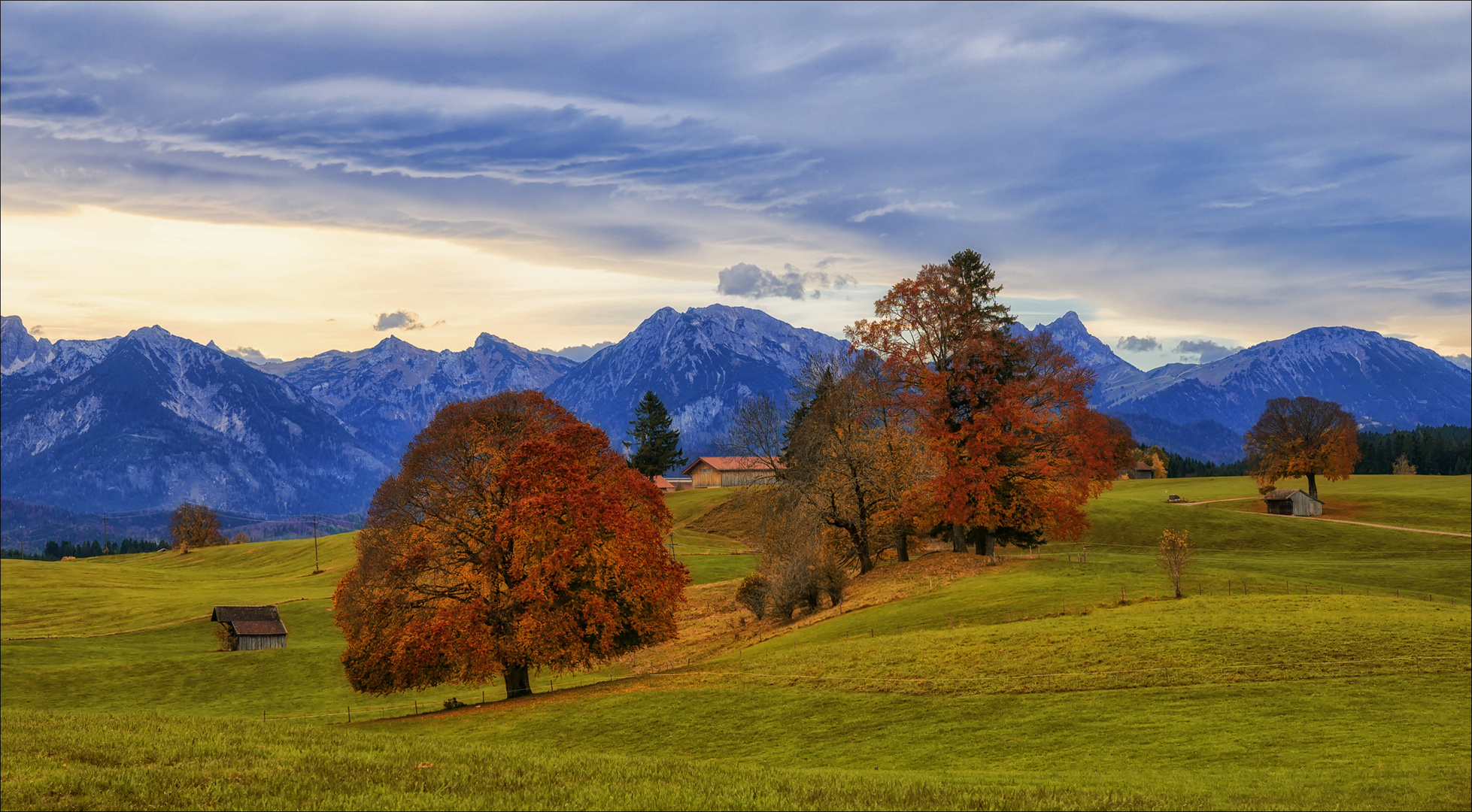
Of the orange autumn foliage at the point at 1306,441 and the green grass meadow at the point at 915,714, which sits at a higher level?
the orange autumn foliage at the point at 1306,441

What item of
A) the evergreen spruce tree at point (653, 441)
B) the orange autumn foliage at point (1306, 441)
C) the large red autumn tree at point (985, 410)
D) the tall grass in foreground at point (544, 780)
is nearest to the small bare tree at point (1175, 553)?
the large red autumn tree at point (985, 410)

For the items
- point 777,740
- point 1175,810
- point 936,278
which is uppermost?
point 936,278

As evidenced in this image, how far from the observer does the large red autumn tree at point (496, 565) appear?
130 ft

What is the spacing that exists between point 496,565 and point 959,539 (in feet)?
109

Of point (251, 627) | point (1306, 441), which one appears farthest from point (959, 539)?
point (1306, 441)

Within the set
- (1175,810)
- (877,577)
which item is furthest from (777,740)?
(877,577)

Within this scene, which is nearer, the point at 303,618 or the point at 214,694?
the point at 214,694

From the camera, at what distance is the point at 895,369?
5772 cm

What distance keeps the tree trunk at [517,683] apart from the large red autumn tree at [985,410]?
1021 inches

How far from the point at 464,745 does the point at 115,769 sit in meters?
8.35

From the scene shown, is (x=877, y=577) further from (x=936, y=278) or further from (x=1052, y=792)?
(x=1052, y=792)

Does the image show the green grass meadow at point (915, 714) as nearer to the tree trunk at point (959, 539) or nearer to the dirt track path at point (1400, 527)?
the tree trunk at point (959, 539)

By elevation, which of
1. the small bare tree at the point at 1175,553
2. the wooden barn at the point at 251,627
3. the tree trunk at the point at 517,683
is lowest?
the wooden barn at the point at 251,627

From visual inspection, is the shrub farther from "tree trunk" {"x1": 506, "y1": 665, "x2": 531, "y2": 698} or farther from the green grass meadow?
"tree trunk" {"x1": 506, "y1": 665, "x2": 531, "y2": 698}
